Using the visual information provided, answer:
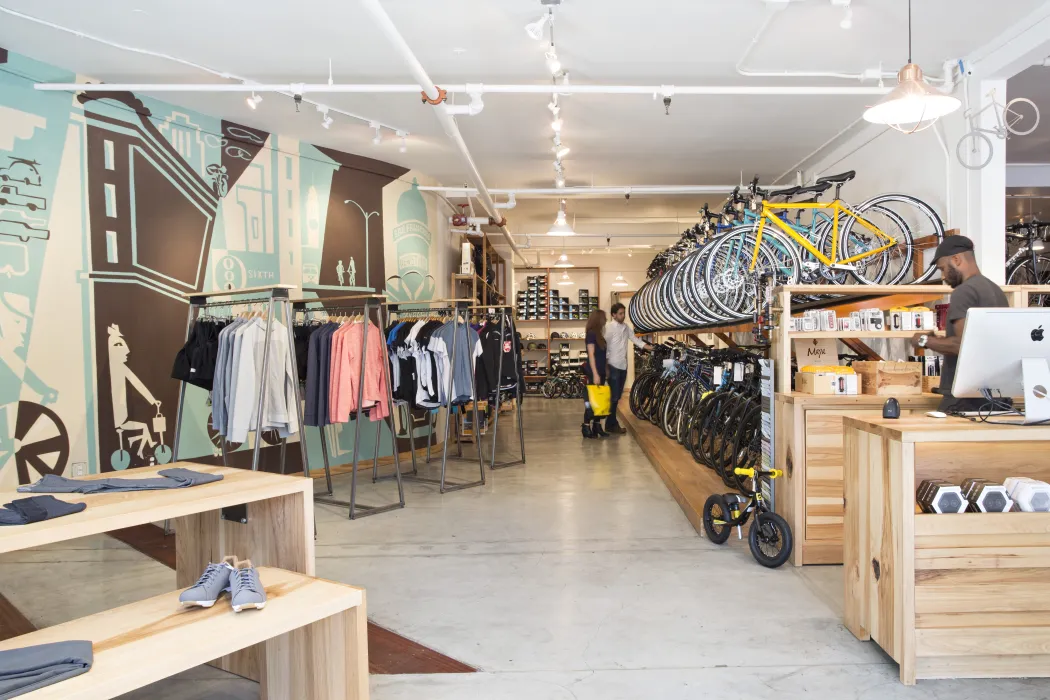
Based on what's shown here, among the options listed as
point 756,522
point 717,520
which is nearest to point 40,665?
point 756,522

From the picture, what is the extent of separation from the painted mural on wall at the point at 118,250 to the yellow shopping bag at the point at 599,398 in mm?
3527

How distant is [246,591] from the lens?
181cm

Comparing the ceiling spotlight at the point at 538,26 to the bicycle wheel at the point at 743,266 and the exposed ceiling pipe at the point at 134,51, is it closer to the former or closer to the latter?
the exposed ceiling pipe at the point at 134,51

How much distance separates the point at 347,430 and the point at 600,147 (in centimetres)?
386

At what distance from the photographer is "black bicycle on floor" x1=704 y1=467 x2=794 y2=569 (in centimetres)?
367

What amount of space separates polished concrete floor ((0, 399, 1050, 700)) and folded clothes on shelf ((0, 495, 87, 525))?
107 centimetres

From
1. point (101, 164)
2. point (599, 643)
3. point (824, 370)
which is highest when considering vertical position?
point (101, 164)

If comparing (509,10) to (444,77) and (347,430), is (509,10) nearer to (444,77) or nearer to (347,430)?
(444,77)

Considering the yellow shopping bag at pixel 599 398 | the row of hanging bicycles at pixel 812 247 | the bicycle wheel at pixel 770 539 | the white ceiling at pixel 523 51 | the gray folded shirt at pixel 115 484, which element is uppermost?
the white ceiling at pixel 523 51

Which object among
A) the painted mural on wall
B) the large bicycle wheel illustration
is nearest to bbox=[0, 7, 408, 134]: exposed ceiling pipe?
the painted mural on wall

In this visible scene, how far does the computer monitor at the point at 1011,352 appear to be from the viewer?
8.20 feet

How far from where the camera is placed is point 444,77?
17.0 ft

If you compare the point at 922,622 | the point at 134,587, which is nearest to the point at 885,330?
the point at 922,622

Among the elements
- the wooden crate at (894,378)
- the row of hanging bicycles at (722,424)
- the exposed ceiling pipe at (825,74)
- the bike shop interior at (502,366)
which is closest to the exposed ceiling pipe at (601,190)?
the bike shop interior at (502,366)
